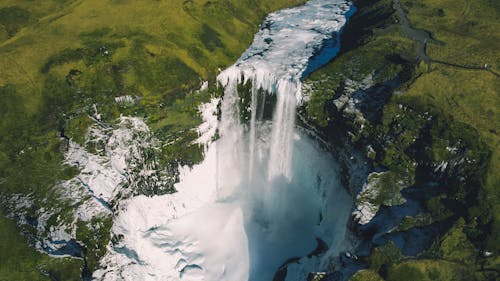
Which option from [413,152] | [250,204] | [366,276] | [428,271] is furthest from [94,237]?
[413,152]

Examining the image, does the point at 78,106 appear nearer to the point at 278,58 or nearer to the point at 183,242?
the point at 183,242

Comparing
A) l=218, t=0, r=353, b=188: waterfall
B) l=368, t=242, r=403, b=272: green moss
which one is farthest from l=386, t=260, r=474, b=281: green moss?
l=218, t=0, r=353, b=188: waterfall

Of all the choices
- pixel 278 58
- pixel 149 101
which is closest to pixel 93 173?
pixel 149 101

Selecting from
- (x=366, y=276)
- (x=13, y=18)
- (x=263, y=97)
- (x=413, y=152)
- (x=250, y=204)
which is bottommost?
(x=250, y=204)

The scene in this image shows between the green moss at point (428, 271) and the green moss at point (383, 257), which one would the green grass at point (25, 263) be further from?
the green moss at point (428, 271)

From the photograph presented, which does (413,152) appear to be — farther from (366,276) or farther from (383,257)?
(366,276)

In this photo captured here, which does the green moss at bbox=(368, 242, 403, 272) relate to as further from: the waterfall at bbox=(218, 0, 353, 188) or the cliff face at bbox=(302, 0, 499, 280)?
the waterfall at bbox=(218, 0, 353, 188)
